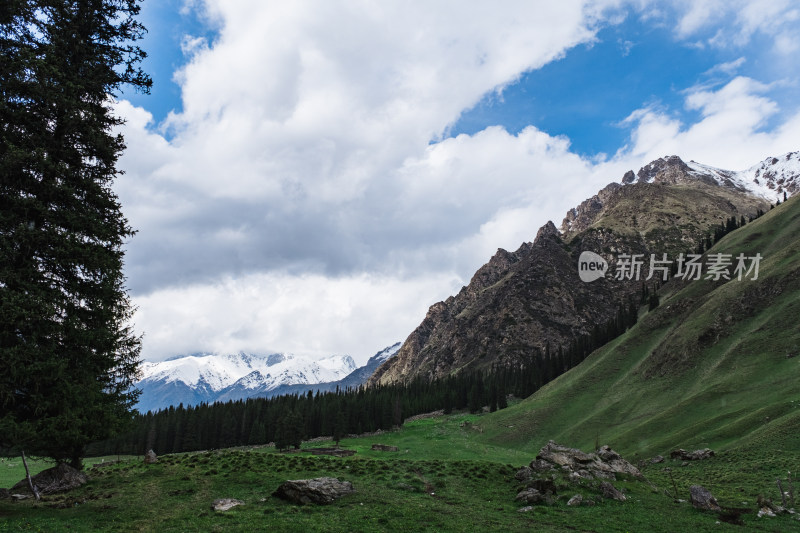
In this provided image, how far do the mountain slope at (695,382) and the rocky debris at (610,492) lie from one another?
29.5m

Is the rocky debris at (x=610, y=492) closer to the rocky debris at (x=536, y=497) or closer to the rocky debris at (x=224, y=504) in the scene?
the rocky debris at (x=536, y=497)

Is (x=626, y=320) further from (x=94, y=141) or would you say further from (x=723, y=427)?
(x=94, y=141)

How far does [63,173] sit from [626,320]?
175 m

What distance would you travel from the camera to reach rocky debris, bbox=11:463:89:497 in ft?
85.3

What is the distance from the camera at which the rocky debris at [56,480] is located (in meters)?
26.0

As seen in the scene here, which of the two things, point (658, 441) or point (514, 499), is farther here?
point (658, 441)

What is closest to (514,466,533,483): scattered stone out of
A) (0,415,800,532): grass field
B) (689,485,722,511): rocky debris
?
(0,415,800,532): grass field

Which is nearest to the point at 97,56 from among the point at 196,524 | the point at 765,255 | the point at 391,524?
the point at 196,524

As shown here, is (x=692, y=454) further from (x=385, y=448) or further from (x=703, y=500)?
(x=385, y=448)

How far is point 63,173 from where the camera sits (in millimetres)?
23297

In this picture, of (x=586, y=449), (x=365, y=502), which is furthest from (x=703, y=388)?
(x=365, y=502)

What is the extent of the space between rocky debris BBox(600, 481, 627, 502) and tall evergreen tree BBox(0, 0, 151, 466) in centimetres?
3256

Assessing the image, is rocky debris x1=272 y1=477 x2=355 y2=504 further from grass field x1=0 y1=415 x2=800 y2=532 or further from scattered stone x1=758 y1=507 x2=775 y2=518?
scattered stone x1=758 y1=507 x2=775 y2=518

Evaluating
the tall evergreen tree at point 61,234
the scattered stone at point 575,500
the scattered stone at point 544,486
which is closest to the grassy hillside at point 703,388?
the scattered stone at point 575,500
